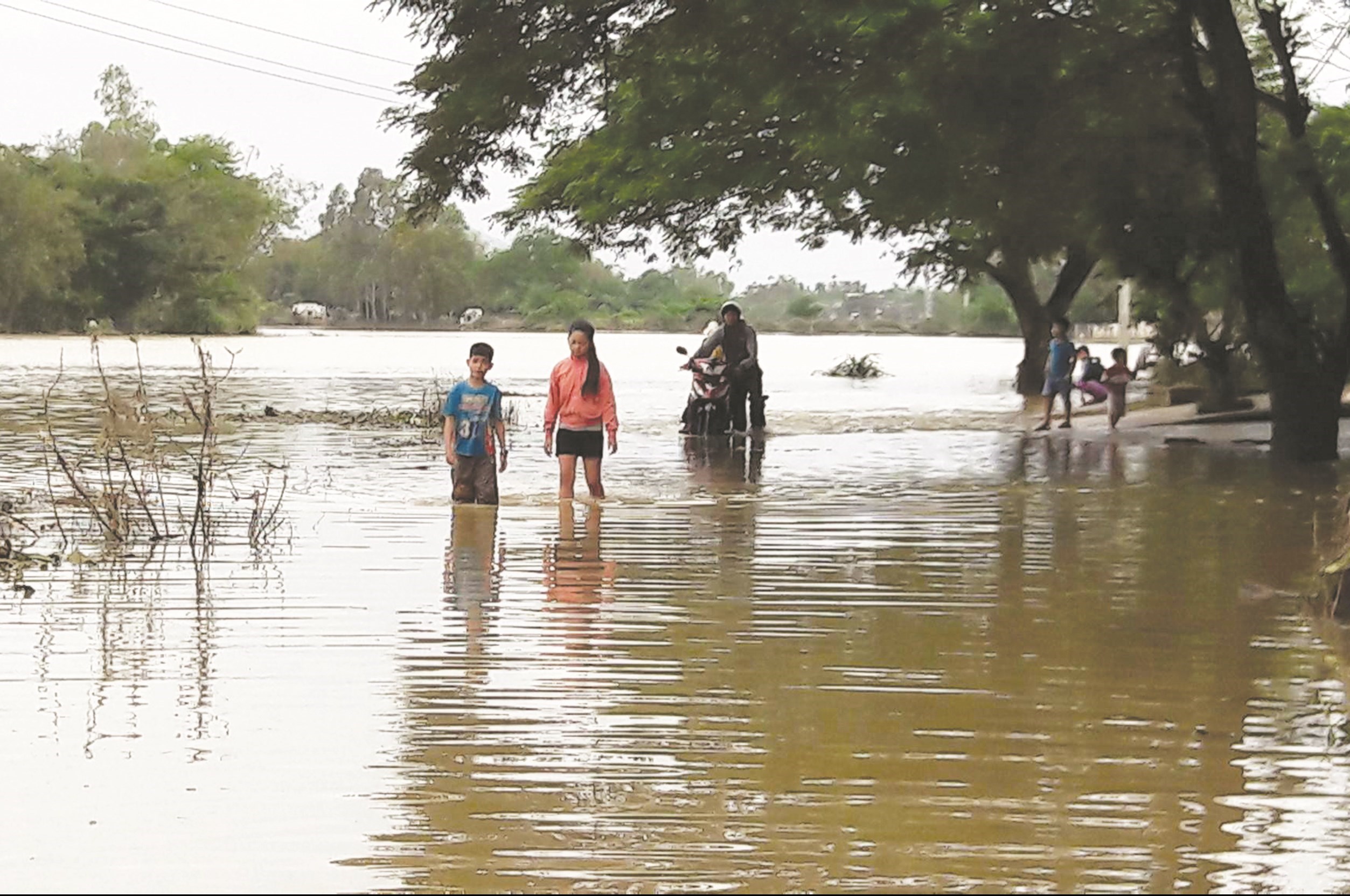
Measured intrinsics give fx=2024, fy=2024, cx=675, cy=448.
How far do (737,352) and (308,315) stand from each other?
136m

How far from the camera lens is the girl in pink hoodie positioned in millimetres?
15430

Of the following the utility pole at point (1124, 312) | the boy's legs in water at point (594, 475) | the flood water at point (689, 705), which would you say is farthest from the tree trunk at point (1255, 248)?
the utility pole at point (1124, 312)

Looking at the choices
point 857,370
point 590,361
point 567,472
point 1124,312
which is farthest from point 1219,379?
point 857,370

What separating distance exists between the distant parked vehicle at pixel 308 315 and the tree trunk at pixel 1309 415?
13994 centimetres

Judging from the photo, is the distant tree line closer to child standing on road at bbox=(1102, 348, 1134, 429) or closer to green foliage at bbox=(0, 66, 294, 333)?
child standing on road at bbox=(1102, 348, 1134, 429)

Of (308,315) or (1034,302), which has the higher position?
(308,315)

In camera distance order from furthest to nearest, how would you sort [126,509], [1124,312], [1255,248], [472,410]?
[1124,312]
[1255,248]
[472,410]
[126,509]

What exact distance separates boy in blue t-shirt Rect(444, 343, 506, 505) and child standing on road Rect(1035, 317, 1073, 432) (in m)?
14.4

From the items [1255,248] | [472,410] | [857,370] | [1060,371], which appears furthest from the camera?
[857,370]

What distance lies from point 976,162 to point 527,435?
7899 mm

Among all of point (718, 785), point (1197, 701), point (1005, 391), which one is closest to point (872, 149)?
point (1197, 701)

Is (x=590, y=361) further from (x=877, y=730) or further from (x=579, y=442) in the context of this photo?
(x=877, y=730)

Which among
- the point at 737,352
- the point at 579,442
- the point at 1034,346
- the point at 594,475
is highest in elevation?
the point at 1034,346

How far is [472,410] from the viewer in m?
14.8
